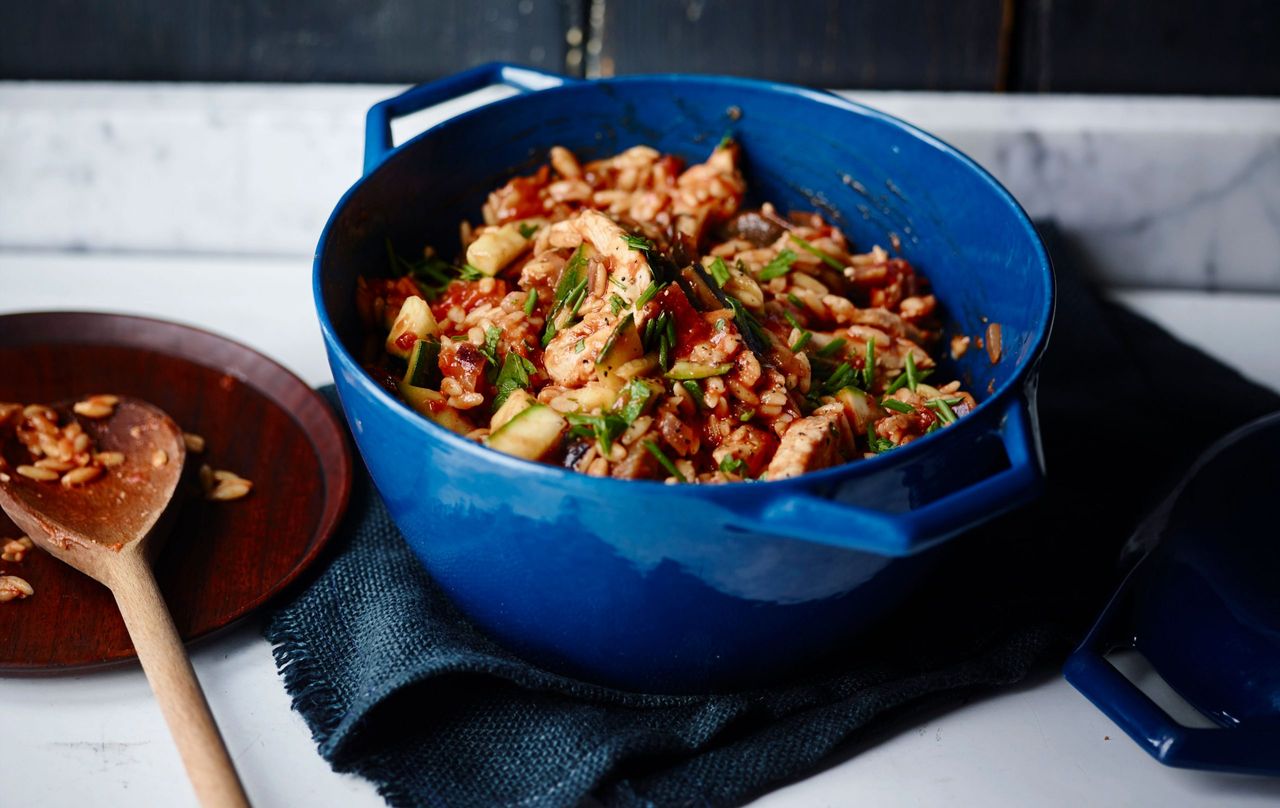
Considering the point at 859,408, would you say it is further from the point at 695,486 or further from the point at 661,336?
the point at 695,486

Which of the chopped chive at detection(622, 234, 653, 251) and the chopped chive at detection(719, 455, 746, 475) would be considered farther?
the chopped chive at detection(622, 234, 653, 251)

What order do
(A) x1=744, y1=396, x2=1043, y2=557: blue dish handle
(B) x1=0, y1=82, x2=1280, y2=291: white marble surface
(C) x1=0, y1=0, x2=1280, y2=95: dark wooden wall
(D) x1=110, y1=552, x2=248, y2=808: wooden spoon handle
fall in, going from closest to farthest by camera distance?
(A) x1=744, y1=396, x2=1043, y2=557: blue dish handle
(D) x1=110, y1=552, x2=248, y2=808: wooden spoon handle
(B) x1=0, y1=82, x2=1280, y2=291: white marble surface
(C) x1=0, y1=0, x2=1280, y2=95: dark wooden wall

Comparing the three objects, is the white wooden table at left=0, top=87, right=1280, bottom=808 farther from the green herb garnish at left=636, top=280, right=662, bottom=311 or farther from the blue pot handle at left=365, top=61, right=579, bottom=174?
the blue pot handle at left=365, top=61, right=579, bottom=174

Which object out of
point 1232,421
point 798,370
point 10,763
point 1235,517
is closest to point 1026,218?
point 798,370

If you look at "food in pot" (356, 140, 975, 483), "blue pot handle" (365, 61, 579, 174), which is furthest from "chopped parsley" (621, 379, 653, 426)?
"blue pot handle" (365, 61, 579, 174)

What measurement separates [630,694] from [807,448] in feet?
1.27

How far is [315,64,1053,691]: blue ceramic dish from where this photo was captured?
122cm

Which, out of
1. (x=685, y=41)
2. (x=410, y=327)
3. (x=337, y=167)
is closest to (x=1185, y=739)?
(x=410, y=327)

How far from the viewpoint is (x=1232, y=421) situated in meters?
1.97

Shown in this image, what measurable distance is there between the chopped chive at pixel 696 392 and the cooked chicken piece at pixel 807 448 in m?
0.10

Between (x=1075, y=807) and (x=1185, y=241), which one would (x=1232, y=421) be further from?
(x=1075, y=807)

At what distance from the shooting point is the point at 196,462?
182 cm

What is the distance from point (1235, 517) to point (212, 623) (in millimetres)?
1341

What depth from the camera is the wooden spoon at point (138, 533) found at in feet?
4.37
